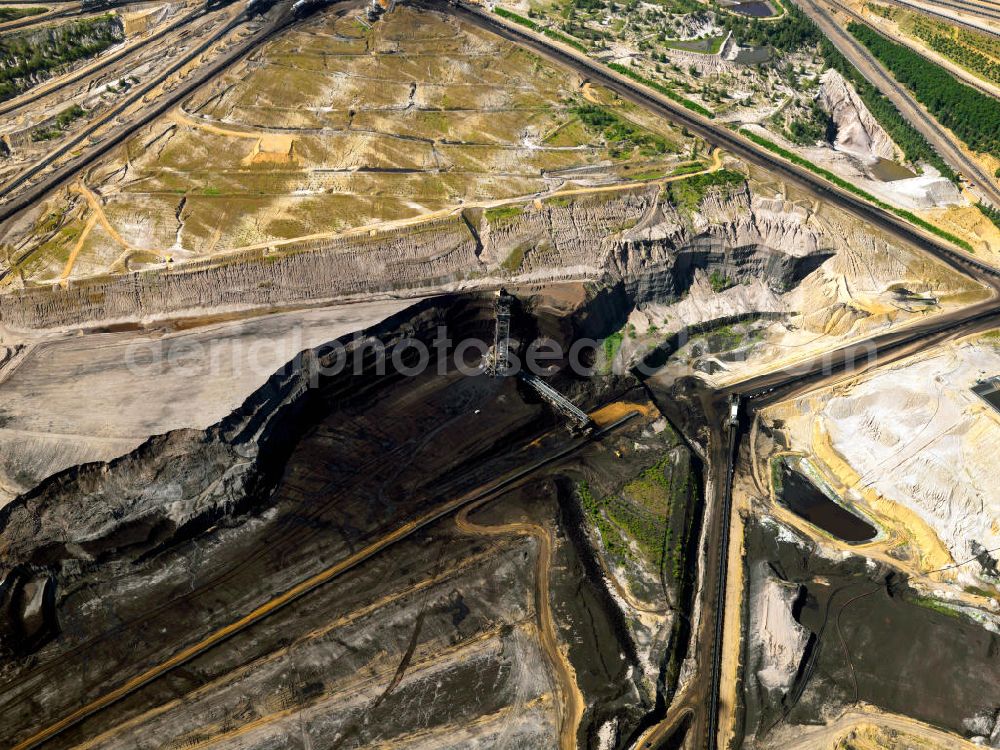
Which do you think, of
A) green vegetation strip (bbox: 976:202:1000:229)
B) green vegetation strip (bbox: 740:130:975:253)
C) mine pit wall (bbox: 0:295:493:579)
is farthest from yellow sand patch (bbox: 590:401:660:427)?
green vegetation strip (bbox: 976:202:1000:229)

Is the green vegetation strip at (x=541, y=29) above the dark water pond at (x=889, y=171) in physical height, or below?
above

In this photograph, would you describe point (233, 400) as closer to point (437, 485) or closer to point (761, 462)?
point (437, 485)

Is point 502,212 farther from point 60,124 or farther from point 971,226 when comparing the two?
point 971,226

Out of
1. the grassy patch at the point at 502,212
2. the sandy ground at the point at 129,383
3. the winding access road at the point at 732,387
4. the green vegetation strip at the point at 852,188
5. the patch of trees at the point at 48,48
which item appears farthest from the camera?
the patch of trees at the point at 48,48

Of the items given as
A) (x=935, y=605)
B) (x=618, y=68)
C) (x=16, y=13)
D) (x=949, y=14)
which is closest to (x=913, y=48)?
(x=949, y=14)

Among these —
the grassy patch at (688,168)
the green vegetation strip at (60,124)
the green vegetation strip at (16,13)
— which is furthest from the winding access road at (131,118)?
the grassy patch at (688,168)

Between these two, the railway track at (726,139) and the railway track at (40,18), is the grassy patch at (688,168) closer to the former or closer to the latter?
the railway track at (726,139)

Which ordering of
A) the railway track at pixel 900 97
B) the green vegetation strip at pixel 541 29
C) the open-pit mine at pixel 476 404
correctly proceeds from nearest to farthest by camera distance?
the open-pit mine at pixel 476 404 < the railway track at pixel 900 97 < the green vegetation strip at pixel 541 29
